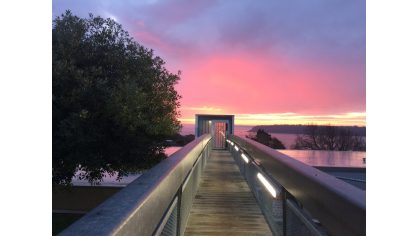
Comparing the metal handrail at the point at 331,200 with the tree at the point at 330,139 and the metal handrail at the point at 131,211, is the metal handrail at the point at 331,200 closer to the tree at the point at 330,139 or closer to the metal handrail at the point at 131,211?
the metal handrail at the point at 131,211

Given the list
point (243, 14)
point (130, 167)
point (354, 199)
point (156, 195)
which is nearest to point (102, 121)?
point (130, 167)

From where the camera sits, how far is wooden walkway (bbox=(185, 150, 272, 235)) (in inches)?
177

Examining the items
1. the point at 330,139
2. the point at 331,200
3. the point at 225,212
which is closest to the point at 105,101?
the point at 225,212

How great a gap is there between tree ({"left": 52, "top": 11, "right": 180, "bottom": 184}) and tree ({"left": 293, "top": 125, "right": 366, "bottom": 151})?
67587mm

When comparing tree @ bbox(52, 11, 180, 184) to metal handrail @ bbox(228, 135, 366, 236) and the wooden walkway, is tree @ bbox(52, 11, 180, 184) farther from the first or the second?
metal handrail @ bbox(228, 135, 366, 236)

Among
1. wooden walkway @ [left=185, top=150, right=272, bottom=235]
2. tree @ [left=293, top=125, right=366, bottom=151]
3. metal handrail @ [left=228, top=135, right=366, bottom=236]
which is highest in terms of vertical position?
metal handrail @ [left=228, top=135, right=366, bottom=236]

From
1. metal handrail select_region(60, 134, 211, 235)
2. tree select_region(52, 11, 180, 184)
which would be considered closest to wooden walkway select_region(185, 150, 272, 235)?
metal handrail select_region(60, 134, 211, 235)

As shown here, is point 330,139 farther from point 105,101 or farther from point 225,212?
point 225,212

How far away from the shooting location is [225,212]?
5418 mm
